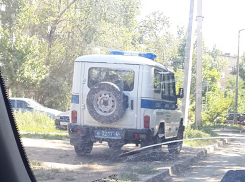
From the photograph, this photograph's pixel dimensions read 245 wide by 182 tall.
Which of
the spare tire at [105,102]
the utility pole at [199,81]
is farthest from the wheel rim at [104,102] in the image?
the utility pole at [199,81]

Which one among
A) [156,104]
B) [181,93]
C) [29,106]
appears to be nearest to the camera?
[29,106]

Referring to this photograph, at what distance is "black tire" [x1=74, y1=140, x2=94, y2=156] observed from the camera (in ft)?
13.0

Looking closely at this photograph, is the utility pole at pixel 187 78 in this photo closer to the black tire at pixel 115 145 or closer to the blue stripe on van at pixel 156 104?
the blue stripe on van at pixel 156 104

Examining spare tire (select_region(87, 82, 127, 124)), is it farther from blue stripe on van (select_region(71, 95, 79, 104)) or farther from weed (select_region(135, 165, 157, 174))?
weed (select_region(135, 165, 157, 174))

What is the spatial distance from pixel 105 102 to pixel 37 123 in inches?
31.9

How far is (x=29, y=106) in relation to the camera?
370 centimetres

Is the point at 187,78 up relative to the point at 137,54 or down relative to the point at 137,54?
down

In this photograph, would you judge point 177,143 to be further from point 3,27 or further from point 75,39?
point 3,27

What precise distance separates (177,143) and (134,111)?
68cm

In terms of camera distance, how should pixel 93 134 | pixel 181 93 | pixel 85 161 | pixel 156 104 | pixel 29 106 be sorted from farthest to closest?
pixel 181 93 < pixel 156 104 < pixel 93 134 < pixel 85 161 < pixel 29 106

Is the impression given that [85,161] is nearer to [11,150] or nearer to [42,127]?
[42,127]

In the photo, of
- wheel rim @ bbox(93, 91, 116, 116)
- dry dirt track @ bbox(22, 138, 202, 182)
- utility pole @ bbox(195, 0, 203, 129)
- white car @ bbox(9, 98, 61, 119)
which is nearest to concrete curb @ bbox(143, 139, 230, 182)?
dry dirt track @ bbox(22, 138, 202, 182)

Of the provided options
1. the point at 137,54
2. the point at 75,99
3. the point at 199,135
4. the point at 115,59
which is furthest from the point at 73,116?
the point at 199,135

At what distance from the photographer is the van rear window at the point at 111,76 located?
159 inches
